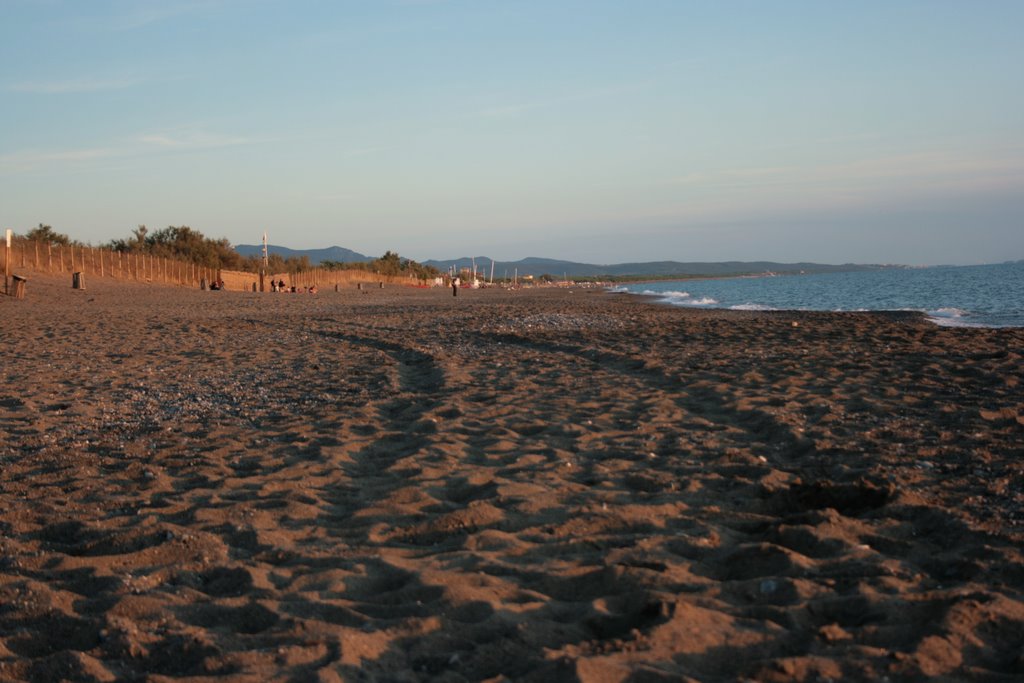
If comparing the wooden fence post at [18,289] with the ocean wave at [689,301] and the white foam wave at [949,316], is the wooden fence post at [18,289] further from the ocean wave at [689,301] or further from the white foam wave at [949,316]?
the white foam wave at [949,316]

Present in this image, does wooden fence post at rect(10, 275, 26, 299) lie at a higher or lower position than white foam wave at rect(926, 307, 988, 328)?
higher

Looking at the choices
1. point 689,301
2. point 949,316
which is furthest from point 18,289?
point 689,301

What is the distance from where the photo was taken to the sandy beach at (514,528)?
2918 millimetres

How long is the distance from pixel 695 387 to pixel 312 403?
3825mm

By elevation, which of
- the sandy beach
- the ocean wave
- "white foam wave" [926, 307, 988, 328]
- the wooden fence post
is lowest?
the sandy beach

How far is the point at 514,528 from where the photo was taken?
14.1 ft

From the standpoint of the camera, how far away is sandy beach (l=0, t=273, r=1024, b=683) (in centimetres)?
292

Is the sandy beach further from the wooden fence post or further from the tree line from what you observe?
the tree line

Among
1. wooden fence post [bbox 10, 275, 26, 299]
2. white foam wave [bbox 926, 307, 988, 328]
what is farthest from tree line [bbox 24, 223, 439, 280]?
white foam wave [bbox 926, 307, 988, 328]

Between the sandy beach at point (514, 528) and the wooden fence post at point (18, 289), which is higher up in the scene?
the wooden fence post at point (18, 289)

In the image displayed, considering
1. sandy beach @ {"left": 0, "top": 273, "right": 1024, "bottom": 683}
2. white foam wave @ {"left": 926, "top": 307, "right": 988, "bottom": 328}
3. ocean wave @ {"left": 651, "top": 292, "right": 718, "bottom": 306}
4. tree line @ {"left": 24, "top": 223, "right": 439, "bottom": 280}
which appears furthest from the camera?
tree line @ {"left": 24, "top": 223, "right": 439, "bottom": 280}

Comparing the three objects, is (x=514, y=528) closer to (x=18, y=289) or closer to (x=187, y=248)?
(x=18, y=289)

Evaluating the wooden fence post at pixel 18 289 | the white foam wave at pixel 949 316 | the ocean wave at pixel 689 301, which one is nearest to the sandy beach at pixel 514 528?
the white foam wave at pixel 949 316

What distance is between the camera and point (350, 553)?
3949 mm
